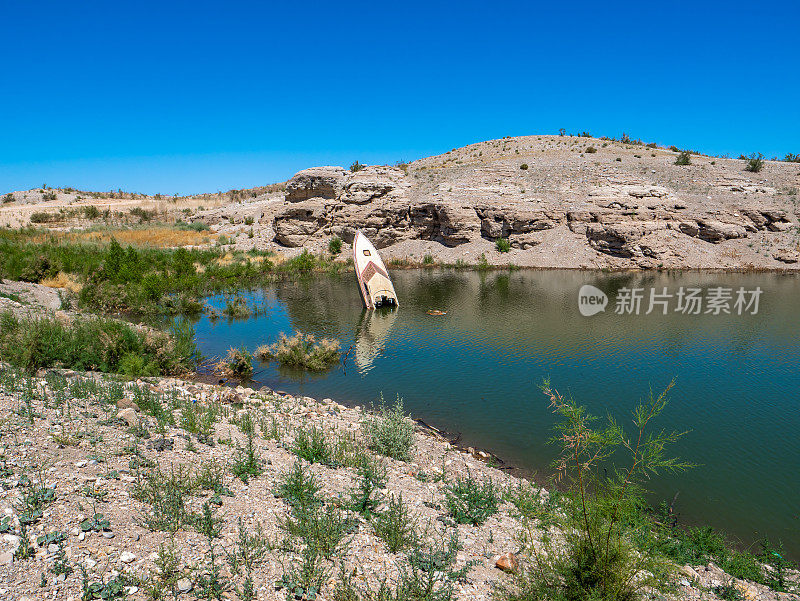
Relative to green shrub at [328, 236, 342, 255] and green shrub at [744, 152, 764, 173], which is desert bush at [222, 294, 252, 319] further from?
green shrub at [744, 152, 764, 173]

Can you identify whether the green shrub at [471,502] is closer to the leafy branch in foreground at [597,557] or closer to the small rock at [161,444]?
the leafy branch in foreground at [597,557]

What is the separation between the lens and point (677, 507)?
273 inches

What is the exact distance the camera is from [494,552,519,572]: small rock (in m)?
4.47

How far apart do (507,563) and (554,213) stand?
37063 millimetres

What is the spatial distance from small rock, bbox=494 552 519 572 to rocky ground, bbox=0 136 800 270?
107 ft

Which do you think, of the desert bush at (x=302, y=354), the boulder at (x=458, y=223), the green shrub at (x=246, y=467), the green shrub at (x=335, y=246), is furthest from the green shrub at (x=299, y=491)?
the boulder at (x=458, y=223)

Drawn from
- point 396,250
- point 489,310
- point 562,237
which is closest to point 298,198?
point 396,250

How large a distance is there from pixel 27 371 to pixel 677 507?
12493 mm

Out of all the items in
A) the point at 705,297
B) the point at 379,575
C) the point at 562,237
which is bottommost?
the point at 379,575

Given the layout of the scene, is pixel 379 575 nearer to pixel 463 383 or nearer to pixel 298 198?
pixel 463 383

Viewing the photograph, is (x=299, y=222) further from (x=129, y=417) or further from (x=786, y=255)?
(x=786, y=255)

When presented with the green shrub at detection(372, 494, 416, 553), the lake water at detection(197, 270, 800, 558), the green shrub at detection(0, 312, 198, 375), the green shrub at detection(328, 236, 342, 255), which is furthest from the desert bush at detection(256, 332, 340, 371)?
the green shrub at detection(328, 236, 342, 255)

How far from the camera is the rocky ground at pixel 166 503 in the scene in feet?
12.3

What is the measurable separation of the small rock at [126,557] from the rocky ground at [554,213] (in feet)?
110
